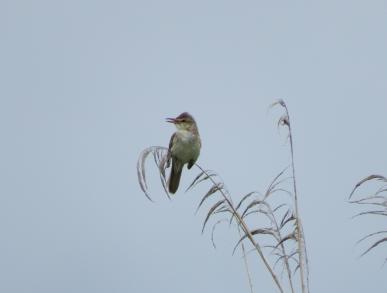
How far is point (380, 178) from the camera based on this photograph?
3.60 metres

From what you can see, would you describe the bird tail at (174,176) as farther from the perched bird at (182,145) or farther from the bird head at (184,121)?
the bird head at (184,121)

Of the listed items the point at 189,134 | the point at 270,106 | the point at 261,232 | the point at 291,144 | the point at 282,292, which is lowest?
the point at 282,292

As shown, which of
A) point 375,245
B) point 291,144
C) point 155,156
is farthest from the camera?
point 155,156

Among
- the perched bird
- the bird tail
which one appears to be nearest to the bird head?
the perched bird

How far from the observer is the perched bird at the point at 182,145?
8.73m

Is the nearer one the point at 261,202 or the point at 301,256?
the point at 301,256

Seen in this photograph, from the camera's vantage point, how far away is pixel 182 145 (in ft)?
28.6

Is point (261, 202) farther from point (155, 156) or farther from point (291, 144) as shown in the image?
point (155, 156)

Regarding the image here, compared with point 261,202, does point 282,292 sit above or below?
below

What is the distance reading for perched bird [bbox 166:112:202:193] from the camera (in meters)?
8.73

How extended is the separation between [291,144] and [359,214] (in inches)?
23.9

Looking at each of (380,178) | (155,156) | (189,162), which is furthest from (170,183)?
(380,178)

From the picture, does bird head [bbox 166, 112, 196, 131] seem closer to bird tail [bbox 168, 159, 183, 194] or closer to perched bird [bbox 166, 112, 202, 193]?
perched bird [bbox 166, 112, 202, 193]

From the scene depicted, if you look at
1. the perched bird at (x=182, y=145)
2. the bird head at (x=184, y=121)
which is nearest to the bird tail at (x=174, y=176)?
the perched bird at (x=182, y=145)
